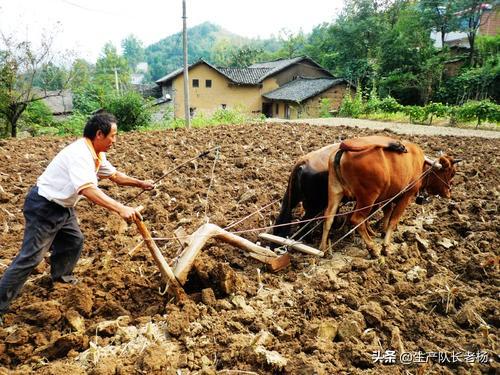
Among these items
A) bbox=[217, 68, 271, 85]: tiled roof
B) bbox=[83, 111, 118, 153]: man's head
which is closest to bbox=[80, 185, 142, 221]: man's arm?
bbox=[83, 111, 118, 153]: man's head

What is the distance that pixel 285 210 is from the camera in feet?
17.2

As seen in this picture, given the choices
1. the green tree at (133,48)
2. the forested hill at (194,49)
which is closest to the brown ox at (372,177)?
the forested hill at (194,49)

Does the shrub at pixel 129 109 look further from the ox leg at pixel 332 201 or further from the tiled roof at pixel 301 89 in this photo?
the ox leg at pixel 332 201

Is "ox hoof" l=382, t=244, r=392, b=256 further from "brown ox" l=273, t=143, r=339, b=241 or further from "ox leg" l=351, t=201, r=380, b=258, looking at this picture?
"brown ox" l=273, t=143, r=339, b=241

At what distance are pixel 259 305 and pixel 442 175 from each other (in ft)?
11.4

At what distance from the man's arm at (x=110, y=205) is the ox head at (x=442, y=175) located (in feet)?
13.6

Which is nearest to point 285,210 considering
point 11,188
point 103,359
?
point 103,359

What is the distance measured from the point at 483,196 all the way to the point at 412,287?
390 centimetres

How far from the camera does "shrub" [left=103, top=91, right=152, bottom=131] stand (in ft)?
70.0

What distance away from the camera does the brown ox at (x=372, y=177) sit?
463cm

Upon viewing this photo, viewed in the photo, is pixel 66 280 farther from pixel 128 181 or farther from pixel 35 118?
pixel 35 118

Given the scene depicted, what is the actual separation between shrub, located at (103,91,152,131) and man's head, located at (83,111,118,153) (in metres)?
18.9

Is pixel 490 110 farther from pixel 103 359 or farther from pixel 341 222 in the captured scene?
pixel 103 359

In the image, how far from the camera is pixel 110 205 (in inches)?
123
